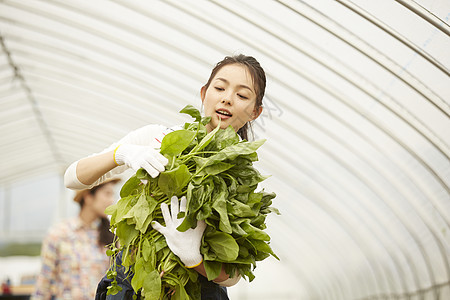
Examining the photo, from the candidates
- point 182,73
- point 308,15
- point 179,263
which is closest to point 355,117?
point 308,15

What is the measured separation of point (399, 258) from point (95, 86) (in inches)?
235

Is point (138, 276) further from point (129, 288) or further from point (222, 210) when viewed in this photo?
point (222, 210)

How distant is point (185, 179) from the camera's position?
192 centimetres

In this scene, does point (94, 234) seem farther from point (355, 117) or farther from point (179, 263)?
point (355, 117)

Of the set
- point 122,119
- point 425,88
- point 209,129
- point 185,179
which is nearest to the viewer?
point 185,179

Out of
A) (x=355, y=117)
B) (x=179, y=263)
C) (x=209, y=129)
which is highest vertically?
(x=355, y=117)

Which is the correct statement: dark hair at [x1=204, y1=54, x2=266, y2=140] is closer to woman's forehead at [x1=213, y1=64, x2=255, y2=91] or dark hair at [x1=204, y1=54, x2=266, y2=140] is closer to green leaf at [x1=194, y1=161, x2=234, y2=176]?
woman's forehead at [x1=213, y1=64, x2=255, y2=91]

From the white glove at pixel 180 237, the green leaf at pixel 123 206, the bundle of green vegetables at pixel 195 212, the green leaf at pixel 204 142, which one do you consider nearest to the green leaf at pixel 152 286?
the bundle of green vegetables at pixel 195 212

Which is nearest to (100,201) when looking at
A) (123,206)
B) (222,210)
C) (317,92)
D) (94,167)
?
(94,167)

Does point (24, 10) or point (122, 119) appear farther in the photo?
point (122, 119)

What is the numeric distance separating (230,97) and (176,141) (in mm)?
448

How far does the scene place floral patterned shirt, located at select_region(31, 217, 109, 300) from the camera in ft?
13.2

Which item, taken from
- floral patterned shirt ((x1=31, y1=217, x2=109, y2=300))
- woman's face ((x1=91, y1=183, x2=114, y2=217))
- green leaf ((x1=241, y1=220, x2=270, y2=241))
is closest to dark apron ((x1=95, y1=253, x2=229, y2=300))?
green leaf ((x1=241, y1=220, x2=270, y2=241))

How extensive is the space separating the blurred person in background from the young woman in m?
1.89
